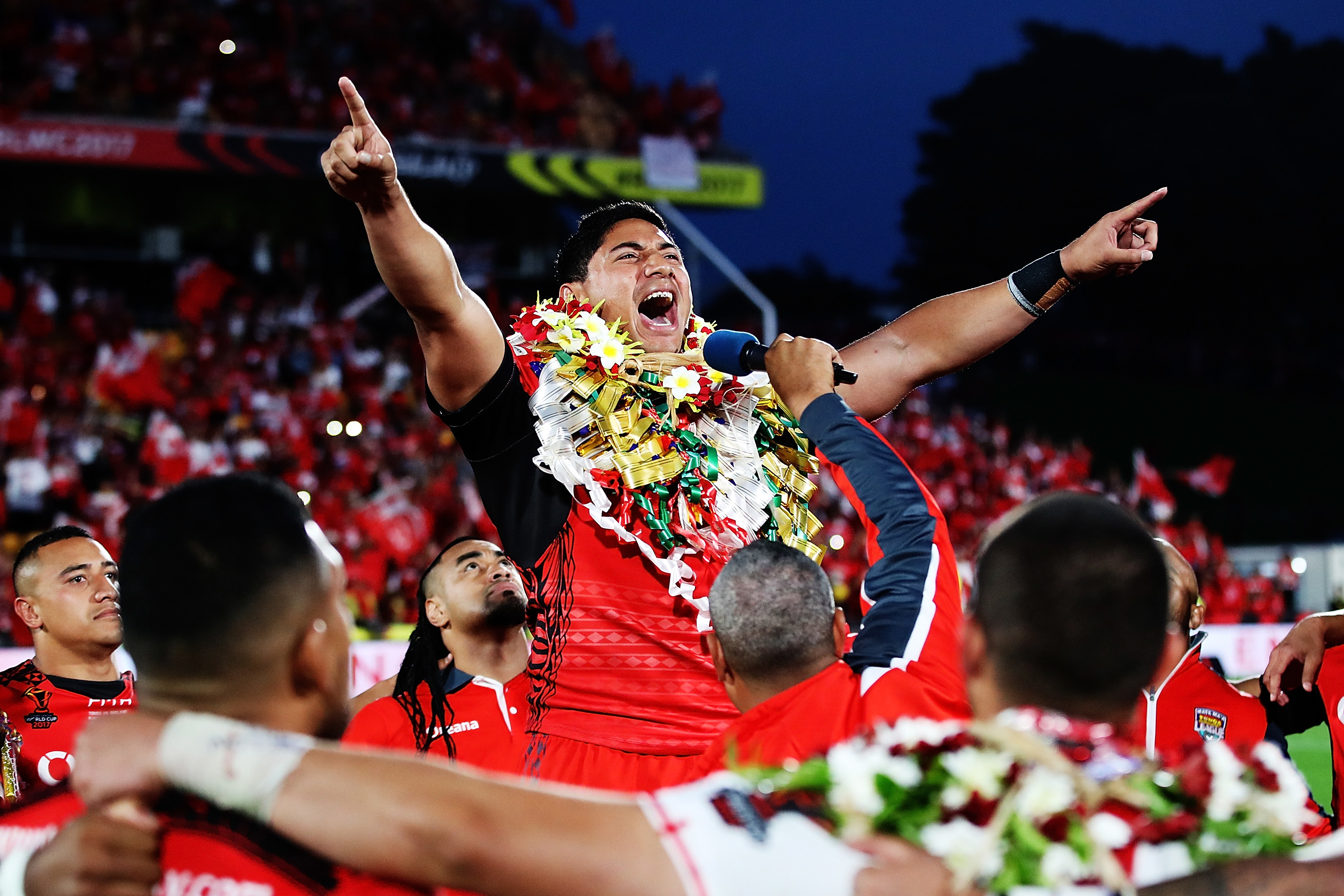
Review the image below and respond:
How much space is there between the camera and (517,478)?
324cm

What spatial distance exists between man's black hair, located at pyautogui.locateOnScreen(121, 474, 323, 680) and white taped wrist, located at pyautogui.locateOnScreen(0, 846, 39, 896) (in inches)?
16.7

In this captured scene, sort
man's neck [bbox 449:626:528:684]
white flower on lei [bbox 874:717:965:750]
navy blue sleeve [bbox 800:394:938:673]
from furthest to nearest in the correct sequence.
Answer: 1. man's neck [bbox 449:626:528:684]
2. navy blue sleeve [bbox 800:394:938:673]
3. white flower on lei [bbox 874:717:965:750]

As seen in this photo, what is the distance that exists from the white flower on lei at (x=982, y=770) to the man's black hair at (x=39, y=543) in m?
4.42

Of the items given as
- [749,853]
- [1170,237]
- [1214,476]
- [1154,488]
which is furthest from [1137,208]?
[1170,237]

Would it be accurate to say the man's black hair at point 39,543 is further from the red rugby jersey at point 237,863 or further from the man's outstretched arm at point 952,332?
the red rugby jersey at point 237,863

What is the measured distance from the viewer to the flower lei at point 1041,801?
1.57 m

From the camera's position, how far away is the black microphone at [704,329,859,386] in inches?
119

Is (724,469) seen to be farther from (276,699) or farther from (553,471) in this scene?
(276,699)

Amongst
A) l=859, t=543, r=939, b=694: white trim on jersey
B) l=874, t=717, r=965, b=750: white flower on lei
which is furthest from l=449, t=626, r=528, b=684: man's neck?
l=874, t=717, r=965, b=750: white flower on lei

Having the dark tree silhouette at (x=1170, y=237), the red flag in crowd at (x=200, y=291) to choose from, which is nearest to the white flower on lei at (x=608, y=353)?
the red flag in crowd at (x=200, y=291)

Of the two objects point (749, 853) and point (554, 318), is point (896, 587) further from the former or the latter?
point (554, 318)

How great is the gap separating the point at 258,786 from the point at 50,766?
11.9 ft

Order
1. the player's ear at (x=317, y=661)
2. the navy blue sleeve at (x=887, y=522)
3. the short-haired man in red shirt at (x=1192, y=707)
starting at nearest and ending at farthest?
the player's ear at (x=317, y=661) → the navy blue sleeve at (x=887, y=522) → the short-haired man in red shirt at (x=1192, y=707)

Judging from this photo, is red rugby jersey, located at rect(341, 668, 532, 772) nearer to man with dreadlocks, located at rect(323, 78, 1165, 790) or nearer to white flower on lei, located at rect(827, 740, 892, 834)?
man with dreadlocks, located at rect(323, 78, 1165, 790)
